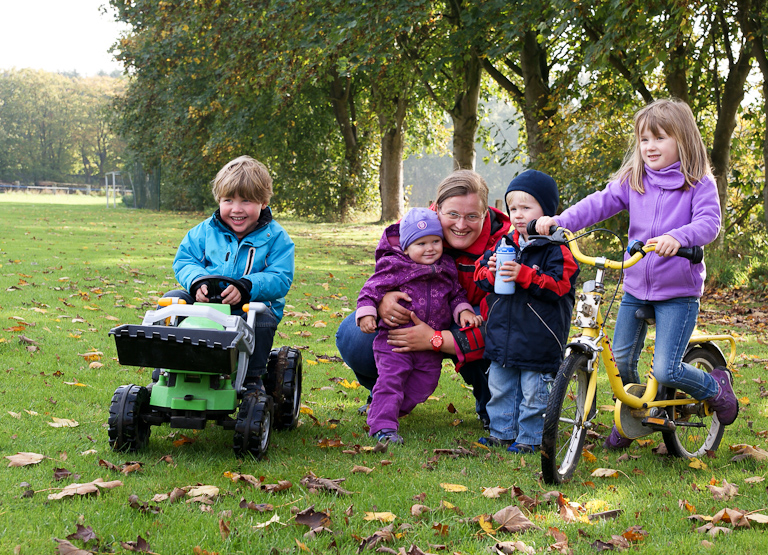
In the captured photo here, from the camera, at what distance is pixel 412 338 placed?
182 inches

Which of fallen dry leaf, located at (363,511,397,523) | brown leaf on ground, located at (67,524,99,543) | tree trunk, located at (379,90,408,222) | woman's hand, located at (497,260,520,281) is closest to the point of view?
brown leaf on ground, located at (67,524,99,543)

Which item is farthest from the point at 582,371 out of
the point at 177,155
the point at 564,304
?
the point at 177,155

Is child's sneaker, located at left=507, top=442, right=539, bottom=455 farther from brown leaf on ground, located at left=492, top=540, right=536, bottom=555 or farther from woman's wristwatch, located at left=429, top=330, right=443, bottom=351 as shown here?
brown leaf on ground, located at left=492, top=540, right=536, bottom=555

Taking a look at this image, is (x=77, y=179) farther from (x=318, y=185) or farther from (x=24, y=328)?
(x=24, y=328)

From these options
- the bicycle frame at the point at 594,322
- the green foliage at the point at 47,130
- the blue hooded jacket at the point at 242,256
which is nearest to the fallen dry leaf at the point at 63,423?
the blue hooded jacket at the point at 242,256

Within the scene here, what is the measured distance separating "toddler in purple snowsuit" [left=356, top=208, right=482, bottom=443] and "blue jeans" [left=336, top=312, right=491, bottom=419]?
0.68 feet

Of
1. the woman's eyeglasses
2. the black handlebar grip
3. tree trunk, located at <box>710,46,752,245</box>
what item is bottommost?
the black handlebar grip

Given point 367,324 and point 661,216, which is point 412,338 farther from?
point 661,216

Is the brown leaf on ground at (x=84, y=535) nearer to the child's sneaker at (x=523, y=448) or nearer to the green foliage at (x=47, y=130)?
the child's sneaker at (x=523, y=448)

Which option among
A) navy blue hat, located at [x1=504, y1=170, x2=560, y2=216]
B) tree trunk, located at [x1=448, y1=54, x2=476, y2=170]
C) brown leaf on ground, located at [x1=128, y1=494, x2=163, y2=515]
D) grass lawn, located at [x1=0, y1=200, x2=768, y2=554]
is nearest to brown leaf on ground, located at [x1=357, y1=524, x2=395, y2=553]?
grass lawn, located at [x1=0, y1=200, x2=768, y2=554]

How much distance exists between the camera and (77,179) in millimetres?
94875

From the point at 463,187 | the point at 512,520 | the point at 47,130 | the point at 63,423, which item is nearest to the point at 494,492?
the point at 512,520

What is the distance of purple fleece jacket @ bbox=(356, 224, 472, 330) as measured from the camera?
4.70 metres

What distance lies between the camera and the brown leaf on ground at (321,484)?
353 centimetres
